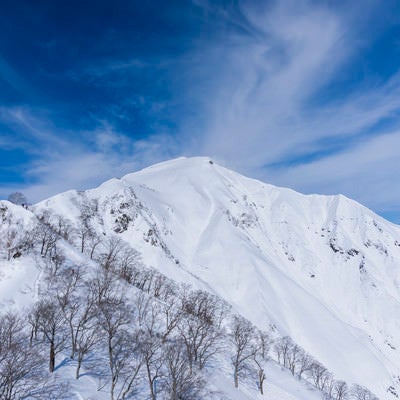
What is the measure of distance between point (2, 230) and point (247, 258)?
454 ft

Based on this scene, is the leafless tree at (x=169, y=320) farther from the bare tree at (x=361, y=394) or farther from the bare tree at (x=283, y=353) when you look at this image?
the bare tree at (x=361, y=394)

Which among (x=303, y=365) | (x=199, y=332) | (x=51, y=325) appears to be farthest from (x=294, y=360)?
(x=51, y=325)

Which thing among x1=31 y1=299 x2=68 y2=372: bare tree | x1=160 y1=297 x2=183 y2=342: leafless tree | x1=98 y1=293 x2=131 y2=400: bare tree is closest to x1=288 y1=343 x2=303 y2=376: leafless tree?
x1=160 y1=297 x2=183 y2=342: leafless tree

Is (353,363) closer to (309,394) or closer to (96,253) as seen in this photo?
(309,394)

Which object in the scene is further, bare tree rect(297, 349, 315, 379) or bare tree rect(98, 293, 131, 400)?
bare tree rect(297, 349, 315, 379)

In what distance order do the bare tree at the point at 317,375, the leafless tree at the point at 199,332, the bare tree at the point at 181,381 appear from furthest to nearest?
1. the bare tree at the point at 317,375
2. the leafless tree at the point at 199,332
3. the bare tree at the point at 181,381

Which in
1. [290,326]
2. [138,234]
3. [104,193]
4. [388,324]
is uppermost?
[104,193]

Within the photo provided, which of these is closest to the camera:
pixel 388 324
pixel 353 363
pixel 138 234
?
pixel 353 363

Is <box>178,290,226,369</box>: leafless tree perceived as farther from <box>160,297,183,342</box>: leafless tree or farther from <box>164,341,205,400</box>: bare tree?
<box>164,341,205,400</box>: bare tree

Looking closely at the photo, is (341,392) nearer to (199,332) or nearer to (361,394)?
(361,394)

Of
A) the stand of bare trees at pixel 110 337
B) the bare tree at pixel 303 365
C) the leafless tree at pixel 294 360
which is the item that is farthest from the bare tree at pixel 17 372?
the leafless tree at pixel 294 360

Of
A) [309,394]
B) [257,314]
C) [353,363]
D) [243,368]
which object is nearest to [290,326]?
[257,314]

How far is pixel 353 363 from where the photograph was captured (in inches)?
5098

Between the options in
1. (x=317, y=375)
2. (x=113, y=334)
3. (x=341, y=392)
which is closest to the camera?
(x=113, y=334)
